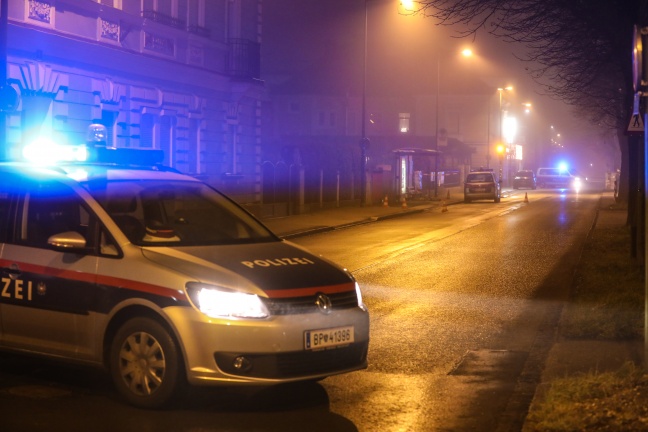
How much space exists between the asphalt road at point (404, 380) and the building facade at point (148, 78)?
781 cm

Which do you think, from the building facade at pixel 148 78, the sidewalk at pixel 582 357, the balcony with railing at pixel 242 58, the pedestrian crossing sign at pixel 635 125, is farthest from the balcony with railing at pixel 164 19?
the sidewalk at pixel 582 357

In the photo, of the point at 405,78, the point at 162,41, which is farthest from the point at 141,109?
the point at 405,78

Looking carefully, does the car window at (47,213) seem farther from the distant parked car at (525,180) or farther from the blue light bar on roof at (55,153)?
the distant parked car at (525,180)

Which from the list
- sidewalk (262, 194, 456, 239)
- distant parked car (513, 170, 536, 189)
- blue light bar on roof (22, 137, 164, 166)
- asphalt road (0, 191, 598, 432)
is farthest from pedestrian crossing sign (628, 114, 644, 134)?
distant parked car (513, 170, 536, 189)

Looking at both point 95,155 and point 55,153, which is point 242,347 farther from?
point 55,153

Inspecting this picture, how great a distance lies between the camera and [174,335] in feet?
22.6

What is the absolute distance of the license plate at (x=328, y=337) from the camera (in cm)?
701

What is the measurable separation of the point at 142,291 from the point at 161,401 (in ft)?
2.49

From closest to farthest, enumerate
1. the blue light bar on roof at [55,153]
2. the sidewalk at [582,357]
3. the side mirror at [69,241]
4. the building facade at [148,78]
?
the side mirror at [69,241] < the sidewalk at [582,357] < the blue light bar on roof at [55,153] < the building facade at [148,78]

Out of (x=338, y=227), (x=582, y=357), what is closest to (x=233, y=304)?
(x=582, y=357)

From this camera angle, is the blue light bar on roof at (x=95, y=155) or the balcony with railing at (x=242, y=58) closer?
the blue light bar on roof at (x=95, y=155)

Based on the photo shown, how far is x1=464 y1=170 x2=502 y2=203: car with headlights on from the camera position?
50781mm

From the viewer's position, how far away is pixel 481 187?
50.8m

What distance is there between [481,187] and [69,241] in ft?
146
